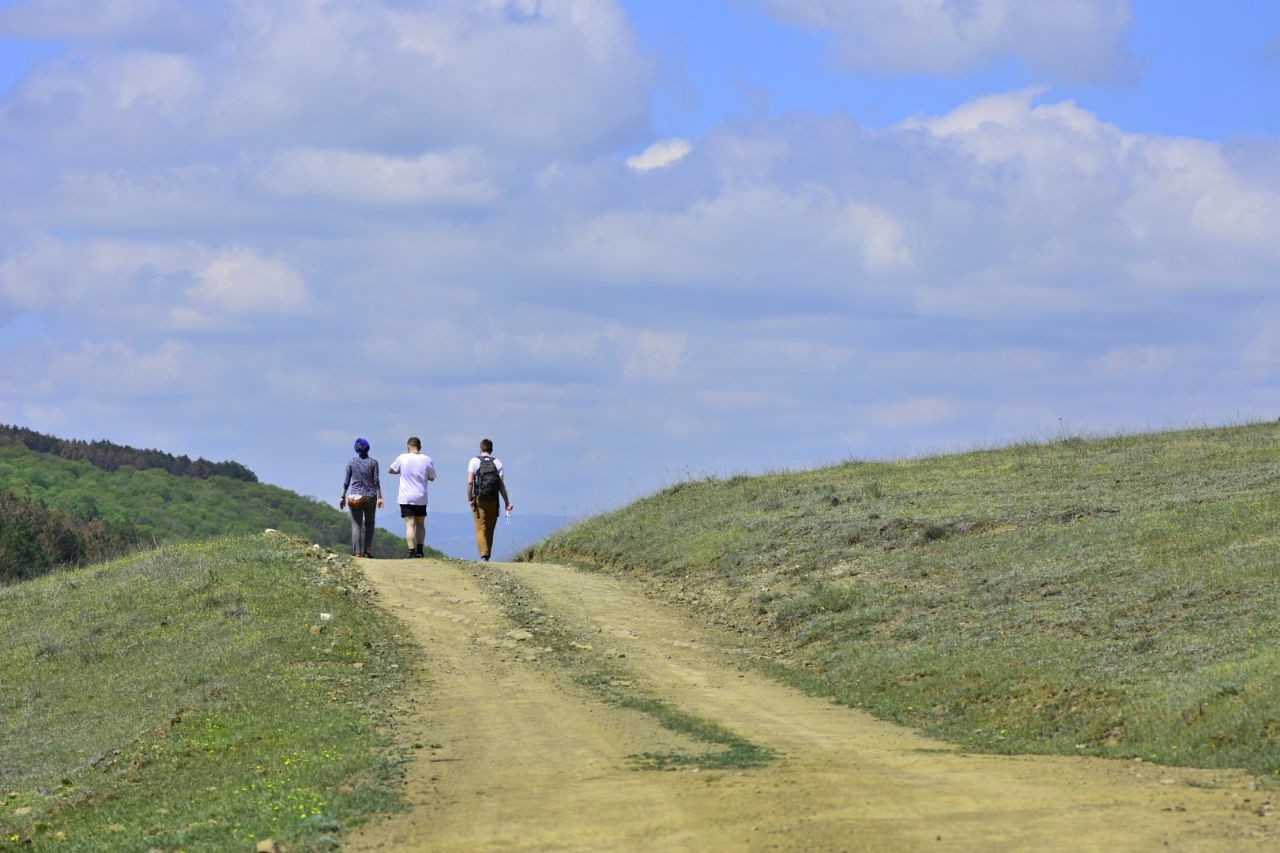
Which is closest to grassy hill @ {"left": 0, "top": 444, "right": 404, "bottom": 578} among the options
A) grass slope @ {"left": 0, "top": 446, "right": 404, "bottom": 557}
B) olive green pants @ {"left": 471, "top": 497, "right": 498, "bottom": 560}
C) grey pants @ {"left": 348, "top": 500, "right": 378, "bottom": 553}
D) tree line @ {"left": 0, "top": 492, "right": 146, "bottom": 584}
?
grass slope @ {"left": 0, "top": 446, "right": 404, "bottom": 557}

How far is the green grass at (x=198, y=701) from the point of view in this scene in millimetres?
11406

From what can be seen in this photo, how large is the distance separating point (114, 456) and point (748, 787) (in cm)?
12249

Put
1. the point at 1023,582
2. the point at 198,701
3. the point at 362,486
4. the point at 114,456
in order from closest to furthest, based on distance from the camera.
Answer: the point at 198,701, the point at 1023,582, the point at 362,486, the point at 114,456

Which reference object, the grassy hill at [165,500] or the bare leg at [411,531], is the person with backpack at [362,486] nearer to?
the bare leg at [411,531]

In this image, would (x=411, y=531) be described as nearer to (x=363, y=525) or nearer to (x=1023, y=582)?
(x=363, y=525)

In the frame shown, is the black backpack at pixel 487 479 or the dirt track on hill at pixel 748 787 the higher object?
the black backpack at pixel 487 479

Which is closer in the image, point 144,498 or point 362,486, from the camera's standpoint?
point 362,486

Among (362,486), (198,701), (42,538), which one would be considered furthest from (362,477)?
(42,538)

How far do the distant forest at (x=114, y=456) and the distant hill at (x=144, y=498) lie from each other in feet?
0.28

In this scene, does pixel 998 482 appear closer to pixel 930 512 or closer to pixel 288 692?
pixel 930 512

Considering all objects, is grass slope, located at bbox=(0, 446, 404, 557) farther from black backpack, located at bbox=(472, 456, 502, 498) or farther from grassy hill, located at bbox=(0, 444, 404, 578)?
black backpack, located at bbox=(472, 456, 502, 498)

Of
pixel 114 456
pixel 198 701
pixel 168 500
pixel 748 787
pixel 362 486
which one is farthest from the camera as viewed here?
pixel 114 456

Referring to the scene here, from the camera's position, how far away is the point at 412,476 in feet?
86.6

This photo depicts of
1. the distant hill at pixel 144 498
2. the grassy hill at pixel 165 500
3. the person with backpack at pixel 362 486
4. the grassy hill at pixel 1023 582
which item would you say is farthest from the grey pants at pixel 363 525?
the grassy hill at pixel 165 500
